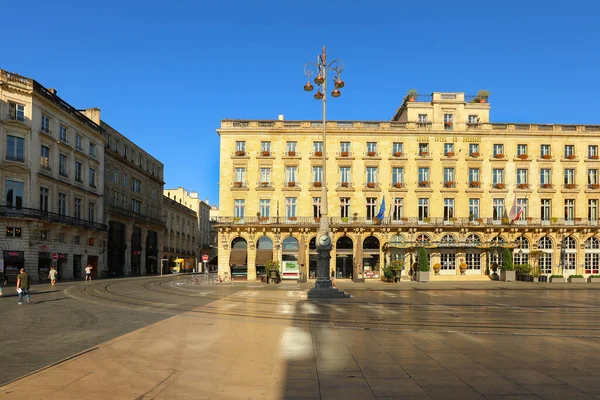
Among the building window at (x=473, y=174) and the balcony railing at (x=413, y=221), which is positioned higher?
the building window at (x=473, y=174)

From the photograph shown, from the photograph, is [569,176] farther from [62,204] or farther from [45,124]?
[45,124]

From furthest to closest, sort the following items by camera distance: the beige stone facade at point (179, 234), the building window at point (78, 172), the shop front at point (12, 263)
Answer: the beige stone facade at point (179, 234) < the building window at point (78, 172) < the shop front at point (12, 263)

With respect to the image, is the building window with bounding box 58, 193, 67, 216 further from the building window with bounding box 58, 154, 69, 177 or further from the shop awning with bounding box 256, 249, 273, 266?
the shop awning with bounding box 256, 249, 273, 266

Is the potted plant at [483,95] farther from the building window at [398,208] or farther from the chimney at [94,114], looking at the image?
the chimney at [94,114]

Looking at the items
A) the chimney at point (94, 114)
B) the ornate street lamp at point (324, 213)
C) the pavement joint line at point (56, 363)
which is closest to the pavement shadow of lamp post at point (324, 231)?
the ornate street lamp at point (324, 213)

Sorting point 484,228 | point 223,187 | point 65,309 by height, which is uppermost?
point 223,187

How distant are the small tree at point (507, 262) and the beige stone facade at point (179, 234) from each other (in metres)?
57.1

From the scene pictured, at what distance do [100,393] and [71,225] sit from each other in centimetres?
4880

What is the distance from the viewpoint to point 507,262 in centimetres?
4847

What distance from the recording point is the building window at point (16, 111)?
43.7 metres

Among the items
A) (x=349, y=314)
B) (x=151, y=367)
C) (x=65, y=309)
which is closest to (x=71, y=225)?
(x=65, y=309)

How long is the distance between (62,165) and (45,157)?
354cm

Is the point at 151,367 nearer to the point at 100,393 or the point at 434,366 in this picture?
the point at 100,393

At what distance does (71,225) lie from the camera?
51.2m
